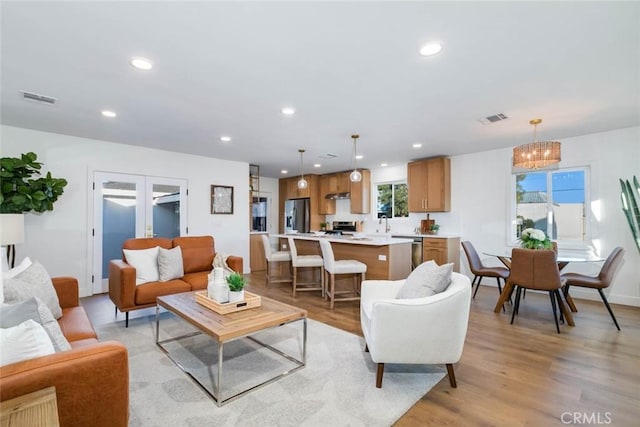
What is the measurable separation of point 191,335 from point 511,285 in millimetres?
3899

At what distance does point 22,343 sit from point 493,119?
4621mm

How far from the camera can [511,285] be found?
Answer: 12.4 ft

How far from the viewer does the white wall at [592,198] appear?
13.9 ft

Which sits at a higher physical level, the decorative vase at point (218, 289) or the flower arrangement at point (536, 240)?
the flower arrangement at point (536, 240)

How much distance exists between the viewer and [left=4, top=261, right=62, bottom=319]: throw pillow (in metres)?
1.84

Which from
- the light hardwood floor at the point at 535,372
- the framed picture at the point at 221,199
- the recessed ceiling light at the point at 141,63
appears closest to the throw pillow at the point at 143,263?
the light hardwood floor at the point at 535,372

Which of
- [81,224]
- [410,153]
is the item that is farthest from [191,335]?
[410,153]

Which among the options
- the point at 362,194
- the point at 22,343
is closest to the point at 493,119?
the point at 362,194

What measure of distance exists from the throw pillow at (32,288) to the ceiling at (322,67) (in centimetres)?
171

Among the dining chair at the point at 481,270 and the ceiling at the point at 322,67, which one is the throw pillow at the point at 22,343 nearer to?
the ceiling at the point at 322,67

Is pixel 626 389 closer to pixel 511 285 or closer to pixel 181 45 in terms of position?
pixel 511 285

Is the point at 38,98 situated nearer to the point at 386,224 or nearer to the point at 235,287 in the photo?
the point at 235,287

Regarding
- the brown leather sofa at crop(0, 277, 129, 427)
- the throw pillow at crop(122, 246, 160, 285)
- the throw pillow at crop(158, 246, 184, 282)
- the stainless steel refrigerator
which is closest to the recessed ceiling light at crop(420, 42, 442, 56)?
the brown leather sofa at crop(0, 277, 129, 427)

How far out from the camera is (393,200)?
712 centimetres
